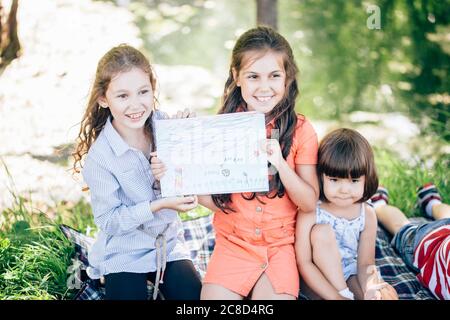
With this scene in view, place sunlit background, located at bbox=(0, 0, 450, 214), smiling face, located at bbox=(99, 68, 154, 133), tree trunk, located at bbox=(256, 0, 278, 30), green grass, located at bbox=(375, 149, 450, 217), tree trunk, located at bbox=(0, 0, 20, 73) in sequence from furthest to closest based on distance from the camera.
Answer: sunlit background, located at bbox=(0, 0, 450, 214) → tree trunk, located at bbox=(256, 0, 278, 30) → tree trunk, located at bbox=(0, 0, 20, 73) → green grass, located at bbox=(375, 149, 450, 217) → smiling face, located at bbox=(99, 68, 154, 133)

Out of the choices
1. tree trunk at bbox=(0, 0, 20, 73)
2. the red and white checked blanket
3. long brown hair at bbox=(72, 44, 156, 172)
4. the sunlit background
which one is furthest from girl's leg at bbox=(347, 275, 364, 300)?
tree trunk at bbox=(0, 0, 20, 73)

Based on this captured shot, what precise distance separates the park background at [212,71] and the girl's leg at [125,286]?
31.7 inches

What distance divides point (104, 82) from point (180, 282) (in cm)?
81

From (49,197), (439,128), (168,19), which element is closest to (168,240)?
(49,197)

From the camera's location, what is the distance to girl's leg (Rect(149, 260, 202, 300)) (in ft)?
7.63

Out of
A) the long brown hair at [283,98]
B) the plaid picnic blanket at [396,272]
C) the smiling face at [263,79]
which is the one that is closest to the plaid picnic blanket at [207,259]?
the plaid picnic blanket at [396,272]

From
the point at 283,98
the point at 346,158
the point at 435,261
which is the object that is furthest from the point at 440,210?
the point at 283,98

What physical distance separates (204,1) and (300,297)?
420 cm

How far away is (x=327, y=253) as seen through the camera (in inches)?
93.5

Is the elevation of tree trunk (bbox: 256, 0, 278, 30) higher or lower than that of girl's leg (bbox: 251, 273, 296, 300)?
higher

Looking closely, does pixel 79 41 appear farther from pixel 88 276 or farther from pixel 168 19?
pixel 88 276

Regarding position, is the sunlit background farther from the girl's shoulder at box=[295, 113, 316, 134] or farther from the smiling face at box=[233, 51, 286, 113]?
the smiling face at box=[233, 51, 286, 113]

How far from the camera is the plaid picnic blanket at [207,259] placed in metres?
2.46

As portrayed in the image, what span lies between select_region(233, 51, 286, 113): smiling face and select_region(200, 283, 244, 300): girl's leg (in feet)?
2.25
